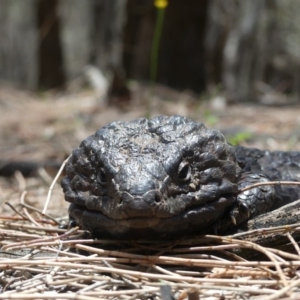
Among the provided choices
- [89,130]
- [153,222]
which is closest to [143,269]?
[153,222]

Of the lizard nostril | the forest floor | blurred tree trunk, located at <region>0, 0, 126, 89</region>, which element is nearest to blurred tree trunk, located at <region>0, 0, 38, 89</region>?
blurred tree trunk, located at <region>0, 0, 126, 89</region>

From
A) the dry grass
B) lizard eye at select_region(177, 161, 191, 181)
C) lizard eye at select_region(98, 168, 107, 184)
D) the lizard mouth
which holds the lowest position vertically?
the dry grass

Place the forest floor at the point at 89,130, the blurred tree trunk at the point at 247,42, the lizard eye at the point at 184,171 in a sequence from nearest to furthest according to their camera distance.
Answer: the forest floor at the point at 89,130 → the lizard eye at the point at 184,171 → the blurred tree trunk at the point at 247,42

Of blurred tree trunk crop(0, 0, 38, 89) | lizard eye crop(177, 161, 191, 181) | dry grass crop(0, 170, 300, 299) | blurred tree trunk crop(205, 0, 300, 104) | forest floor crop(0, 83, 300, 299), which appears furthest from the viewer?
blurred tree trunk crop(0, 0, 38, 89)

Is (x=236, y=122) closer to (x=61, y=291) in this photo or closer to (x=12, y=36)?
(x=61, y=291)

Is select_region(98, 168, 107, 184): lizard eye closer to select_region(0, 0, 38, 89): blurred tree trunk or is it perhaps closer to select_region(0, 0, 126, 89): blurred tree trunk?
select_region(0, 0, 126, 89): blurred tree trunk

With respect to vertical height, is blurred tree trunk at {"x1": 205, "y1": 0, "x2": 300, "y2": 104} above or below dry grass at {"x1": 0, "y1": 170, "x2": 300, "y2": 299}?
above

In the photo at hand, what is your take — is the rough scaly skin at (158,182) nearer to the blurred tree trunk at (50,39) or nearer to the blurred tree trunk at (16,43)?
the blurred tree trunk at (50,39)

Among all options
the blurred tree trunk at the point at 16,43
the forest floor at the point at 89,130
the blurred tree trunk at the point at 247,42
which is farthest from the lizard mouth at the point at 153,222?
the blurred tree trunk at the point at 16,43

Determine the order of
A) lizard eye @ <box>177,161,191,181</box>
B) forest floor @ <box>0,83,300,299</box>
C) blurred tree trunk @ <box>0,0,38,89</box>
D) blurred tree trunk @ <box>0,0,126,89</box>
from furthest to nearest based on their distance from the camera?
blurred tree trunk @ <box>0,0,38,89</box>, blurred tree trunk @ <box>0,0,126,89</box>, lizard eye @ <box>177,161,191,181</box>, forest floor @ <box>0,83,300,299</box>
